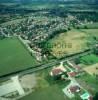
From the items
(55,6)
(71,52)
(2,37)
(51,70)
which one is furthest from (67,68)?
(55,6)

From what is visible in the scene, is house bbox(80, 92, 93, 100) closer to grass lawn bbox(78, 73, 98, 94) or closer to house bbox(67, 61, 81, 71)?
grass lawn bbox(78, 73, 98, 94)

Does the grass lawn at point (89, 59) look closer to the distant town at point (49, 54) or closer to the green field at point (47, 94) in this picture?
the distant town at point (49, 54)

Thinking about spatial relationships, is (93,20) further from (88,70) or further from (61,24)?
(88,70)

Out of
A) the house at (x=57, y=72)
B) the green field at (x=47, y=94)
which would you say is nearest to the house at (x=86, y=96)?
the green field at (x=47, y=94)

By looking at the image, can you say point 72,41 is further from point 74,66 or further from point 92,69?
point 92,69

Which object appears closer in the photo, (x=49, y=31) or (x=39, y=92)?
(x=39, y=92)

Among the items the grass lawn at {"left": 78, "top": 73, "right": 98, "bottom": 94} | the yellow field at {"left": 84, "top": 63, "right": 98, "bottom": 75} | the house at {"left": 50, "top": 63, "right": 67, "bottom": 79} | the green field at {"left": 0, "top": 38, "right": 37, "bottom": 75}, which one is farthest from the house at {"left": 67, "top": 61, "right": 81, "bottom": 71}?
the green field at {"left": 0, "top": 38, "right": 37, "bottom": 75}
